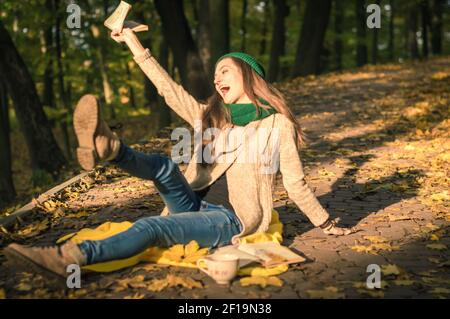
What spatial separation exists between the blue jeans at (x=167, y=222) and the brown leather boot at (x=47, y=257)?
75mm

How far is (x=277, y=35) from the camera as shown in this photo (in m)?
21.3

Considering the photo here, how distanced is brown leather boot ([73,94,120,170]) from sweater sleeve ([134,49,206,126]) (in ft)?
2.67

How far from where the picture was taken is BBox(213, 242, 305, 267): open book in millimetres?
4041

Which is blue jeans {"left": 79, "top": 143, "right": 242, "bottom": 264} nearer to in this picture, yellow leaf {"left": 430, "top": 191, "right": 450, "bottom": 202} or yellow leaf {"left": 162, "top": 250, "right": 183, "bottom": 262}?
yellow leaf {"left": 162, "top": 250, "right": 183, "bottom": 262}

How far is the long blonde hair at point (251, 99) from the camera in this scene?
172 inches

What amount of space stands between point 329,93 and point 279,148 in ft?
36.2

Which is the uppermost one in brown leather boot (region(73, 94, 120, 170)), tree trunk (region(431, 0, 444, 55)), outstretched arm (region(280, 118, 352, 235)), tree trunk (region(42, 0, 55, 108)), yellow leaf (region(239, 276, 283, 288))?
tree trunk (region(431, 0, 444, 55))

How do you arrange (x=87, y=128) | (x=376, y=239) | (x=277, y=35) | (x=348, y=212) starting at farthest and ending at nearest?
(x=277, y=35), (x=348, y=212), (x=376, y=239), (x=87, y=128)

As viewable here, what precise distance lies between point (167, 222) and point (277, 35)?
18174 millimetres

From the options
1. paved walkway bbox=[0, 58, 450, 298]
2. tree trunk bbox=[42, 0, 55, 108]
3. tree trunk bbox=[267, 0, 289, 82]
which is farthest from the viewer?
tree trunk bbox=[267, 0, 289, 82]

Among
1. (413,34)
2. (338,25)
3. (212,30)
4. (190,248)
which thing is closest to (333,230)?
(190,248)

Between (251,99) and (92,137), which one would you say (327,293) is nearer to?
(251,99)

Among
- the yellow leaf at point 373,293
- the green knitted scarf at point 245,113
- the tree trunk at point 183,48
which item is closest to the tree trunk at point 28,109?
the tree trunk at point 183,48

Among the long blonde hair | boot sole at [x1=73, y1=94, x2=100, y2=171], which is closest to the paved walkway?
boot sole at [x1=73, y1=94, x2=100, y2=171]
